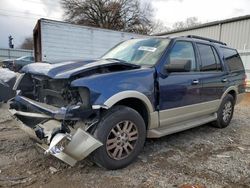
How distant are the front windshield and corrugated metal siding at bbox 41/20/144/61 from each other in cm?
732

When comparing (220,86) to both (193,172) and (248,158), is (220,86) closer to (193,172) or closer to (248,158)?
(248,158)

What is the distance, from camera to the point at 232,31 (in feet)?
49.1

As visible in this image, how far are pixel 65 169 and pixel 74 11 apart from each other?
33833 millimetres

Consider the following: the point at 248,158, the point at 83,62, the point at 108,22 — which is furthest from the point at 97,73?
the point at 108,22

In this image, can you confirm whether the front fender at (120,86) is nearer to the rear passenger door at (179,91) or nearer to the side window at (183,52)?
the rear passenger door at (179,91)

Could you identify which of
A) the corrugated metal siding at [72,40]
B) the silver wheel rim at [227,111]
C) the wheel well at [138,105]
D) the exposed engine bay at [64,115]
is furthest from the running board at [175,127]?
the corrugated metal siding at [72,40]

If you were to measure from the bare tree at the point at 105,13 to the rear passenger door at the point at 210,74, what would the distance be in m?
30.1

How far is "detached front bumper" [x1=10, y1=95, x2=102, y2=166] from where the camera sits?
9.95 feet

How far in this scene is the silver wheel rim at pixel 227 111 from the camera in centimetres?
590

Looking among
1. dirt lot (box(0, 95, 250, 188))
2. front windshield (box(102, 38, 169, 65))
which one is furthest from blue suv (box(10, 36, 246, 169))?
dirt lot (box(0, 95, 250, 188))

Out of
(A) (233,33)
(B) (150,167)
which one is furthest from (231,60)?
(A) (233,33)

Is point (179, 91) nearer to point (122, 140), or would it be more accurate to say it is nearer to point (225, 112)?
point (122, 140)

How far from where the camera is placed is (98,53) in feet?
44.2

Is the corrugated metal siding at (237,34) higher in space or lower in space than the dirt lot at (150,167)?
higher
